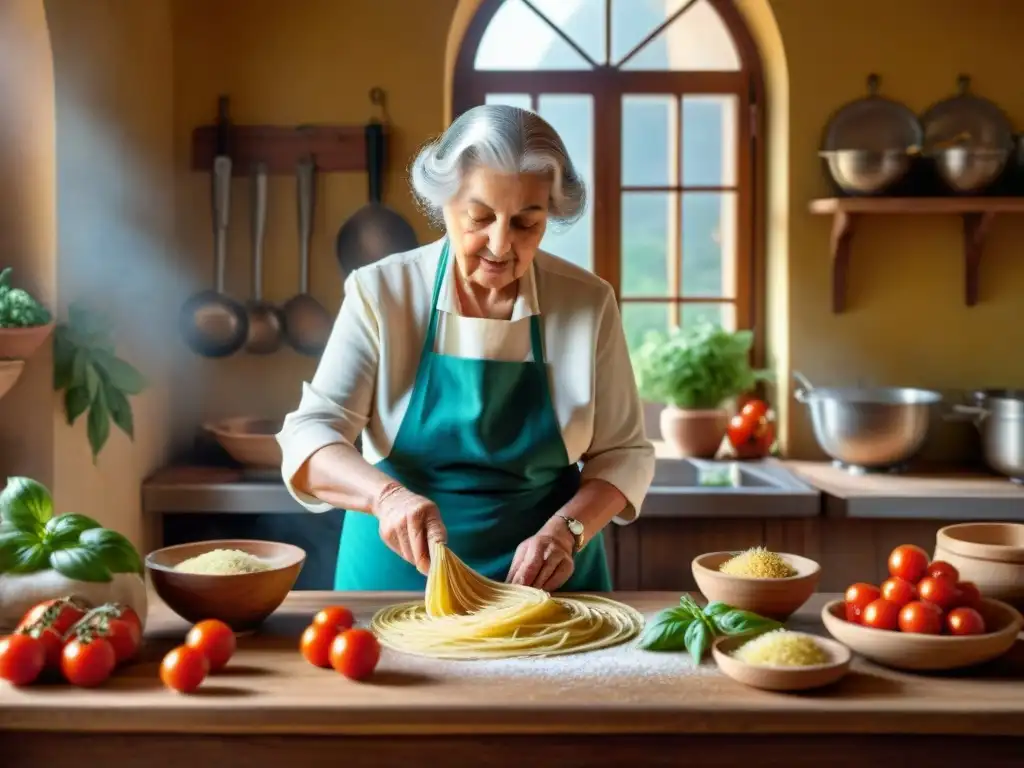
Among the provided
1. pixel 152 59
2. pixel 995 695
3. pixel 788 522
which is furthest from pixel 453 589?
pixel 152 59

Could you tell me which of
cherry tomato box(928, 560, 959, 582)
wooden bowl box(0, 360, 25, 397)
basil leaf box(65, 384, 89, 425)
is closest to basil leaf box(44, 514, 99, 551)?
wooden bowl box(0, 360, 25, 397)

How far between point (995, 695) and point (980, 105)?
2751 millimetres

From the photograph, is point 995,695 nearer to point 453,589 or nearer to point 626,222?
point 453,589

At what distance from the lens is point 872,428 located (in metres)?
3.65

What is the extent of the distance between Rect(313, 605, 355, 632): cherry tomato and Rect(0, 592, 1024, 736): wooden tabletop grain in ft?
0.25

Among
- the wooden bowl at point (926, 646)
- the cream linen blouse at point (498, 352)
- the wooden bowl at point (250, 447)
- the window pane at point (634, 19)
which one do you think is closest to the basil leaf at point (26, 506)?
the cream linen blouse at point (498, 352)

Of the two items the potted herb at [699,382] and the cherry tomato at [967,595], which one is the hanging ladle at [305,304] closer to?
the potted herb at [699,382]

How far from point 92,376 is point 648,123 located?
2129mm

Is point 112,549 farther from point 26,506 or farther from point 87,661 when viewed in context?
point 87,661

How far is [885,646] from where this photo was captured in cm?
175

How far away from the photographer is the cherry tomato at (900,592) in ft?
5.95

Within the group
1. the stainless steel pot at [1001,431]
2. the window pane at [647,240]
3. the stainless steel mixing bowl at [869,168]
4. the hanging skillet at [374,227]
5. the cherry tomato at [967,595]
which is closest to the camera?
the cherry tomato at [967,595]

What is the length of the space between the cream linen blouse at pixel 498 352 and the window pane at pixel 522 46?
192 centimetres

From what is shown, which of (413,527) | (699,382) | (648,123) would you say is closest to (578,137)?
(648,123)
